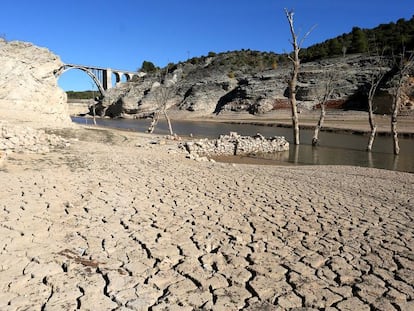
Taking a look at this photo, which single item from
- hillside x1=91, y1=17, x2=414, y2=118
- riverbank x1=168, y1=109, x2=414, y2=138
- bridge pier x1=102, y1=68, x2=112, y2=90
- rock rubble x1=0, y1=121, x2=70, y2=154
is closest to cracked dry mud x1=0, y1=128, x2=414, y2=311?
rock rubble x1=0, y1=121, x2=70, y2=154

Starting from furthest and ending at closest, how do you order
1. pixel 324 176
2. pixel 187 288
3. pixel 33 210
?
pixel 324 176 < pixel 33 210 < pixel 187 288

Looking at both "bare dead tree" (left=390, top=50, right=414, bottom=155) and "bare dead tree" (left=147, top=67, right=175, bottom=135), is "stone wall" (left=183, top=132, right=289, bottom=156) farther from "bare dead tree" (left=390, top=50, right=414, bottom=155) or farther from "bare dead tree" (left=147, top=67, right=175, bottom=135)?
"bare dead tree" (left=147, top=67, right=175, bottom=135)

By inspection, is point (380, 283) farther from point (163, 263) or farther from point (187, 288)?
point (163, 263)

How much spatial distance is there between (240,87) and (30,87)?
155 feet

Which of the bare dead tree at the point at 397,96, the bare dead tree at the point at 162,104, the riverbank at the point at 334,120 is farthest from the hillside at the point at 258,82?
the bare dead tree at the point at 397,96

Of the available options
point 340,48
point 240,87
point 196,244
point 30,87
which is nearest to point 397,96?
point 196,244

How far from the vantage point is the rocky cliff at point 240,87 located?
49719mm

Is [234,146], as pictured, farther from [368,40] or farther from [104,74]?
[104,74]

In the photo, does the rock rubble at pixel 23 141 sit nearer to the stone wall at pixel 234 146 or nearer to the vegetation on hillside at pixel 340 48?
the stone wall at pixel 234 146

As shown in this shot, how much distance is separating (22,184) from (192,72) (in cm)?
7627

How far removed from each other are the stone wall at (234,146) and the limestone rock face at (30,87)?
785cm

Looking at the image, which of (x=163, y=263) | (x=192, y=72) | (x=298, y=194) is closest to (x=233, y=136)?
(x=298, y=194)

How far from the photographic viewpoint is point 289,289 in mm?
3992

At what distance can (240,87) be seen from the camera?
63844mm
